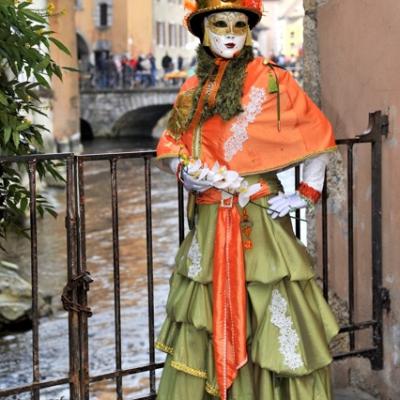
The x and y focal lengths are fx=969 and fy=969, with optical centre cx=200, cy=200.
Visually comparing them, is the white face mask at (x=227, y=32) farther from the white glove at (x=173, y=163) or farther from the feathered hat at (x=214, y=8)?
the white glove at (x=173, y=163)

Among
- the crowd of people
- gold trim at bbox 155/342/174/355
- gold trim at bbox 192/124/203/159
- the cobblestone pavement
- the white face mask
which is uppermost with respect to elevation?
the crowd of people

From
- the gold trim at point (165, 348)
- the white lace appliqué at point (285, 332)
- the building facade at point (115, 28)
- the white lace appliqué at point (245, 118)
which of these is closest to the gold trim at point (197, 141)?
the white lace appliqué at point (245, 118)

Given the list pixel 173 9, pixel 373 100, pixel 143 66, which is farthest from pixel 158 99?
pixel 373 100

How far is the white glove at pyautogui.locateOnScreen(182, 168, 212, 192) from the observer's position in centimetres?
307

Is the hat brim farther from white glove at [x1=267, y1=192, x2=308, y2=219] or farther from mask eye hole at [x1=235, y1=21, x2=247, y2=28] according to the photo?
white glove at [x1=267, y1=192, x2=308, y2=219]

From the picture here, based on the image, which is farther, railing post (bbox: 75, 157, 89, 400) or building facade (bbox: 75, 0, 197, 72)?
building facade (bbox: 75, 0, 197, 72)

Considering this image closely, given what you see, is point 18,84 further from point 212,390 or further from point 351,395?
point 351,395

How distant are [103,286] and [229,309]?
19.8ft

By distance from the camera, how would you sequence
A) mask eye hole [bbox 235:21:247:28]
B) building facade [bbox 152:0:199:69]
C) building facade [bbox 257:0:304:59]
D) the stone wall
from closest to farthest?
mask eye hole [bbox 235:21:247:28], the stone wall, building facade [bbox 152:0:199:69], building facade [bbox 257:0:304:59]

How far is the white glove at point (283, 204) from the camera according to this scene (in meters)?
3.11

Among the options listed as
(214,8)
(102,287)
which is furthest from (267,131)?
(102,287)

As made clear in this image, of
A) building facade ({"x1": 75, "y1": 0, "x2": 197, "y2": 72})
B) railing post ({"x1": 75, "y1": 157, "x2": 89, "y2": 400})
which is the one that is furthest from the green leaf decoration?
building facade ({"x1": 75, "y1": 0, "x2": 197, "y2": 72})

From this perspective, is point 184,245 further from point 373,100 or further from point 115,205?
point 373,100

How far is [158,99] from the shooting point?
33938 mm
